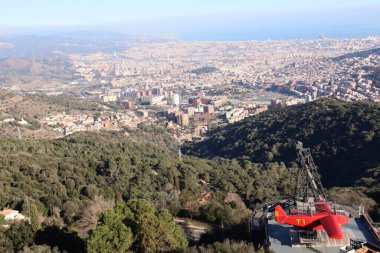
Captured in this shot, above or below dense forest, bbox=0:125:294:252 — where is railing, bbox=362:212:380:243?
above

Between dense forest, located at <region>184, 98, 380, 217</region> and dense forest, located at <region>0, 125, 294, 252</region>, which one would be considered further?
dense forest, located at <region>184, 98, 380, 217</region>

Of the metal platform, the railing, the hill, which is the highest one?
the railing

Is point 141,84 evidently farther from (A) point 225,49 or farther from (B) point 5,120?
(A) point 225,49

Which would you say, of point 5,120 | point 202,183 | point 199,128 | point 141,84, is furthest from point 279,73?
point 202,183

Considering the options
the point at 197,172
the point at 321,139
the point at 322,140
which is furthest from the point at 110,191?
the point at 321,139

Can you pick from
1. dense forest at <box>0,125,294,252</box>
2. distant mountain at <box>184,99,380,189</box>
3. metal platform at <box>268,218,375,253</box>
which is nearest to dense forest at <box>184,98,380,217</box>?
distant mountain at <box>184,99,380,189</box>

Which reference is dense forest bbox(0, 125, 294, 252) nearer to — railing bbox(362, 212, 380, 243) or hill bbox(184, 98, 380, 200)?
hill bbox(184, 98, 380, 200)

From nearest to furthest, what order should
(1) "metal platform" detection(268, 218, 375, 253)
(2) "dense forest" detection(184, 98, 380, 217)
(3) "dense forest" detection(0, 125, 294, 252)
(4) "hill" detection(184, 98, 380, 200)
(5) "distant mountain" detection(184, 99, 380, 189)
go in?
(1) "metal platform" detection(268, 218, 375, 253) → (3) "dense forest" detection(0, 125, 294, 252) → (2) "dense forest" detection(184, 98, 380, 217) → (4) "hill" detection(184, 98, 380, 200) → (5) "distant mountain" detection(184, 99, 380, 189)
